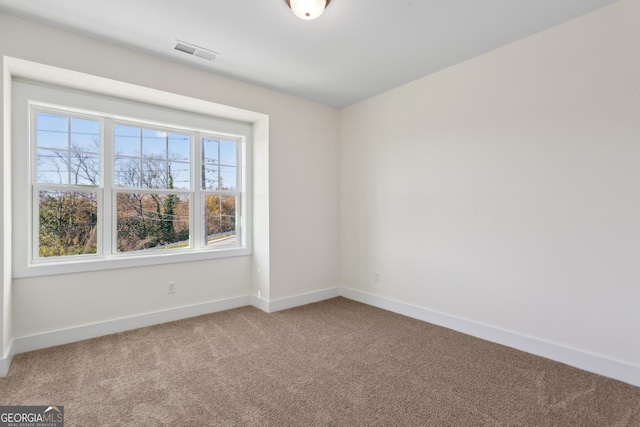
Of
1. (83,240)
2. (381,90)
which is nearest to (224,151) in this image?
(83,240)

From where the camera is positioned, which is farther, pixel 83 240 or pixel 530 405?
pixel 83 240

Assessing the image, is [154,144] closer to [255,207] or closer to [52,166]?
[52,166]

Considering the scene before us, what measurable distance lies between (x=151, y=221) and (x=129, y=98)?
52.1 inches

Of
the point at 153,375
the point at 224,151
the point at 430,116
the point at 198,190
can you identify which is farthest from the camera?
the point at 224,151

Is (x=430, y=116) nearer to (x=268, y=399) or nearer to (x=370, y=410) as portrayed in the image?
(x=370, y=410)

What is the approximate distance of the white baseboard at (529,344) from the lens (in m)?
2.27

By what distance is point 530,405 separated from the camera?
1981 mm

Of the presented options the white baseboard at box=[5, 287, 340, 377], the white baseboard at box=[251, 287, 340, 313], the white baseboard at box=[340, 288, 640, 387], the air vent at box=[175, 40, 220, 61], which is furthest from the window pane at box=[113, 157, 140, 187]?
the white baseboard at box=[340, 288, 640, 387]

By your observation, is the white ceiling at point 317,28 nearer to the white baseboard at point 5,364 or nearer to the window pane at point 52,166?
the window pane at point 52,166

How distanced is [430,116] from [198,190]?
2859 mm

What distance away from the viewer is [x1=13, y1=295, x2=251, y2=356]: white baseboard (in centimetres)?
273

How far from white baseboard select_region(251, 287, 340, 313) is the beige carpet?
665mm

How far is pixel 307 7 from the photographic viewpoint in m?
2.18

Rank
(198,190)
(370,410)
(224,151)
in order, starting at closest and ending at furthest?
1. (370,410)
2. (198,190)
3. (224,151)
